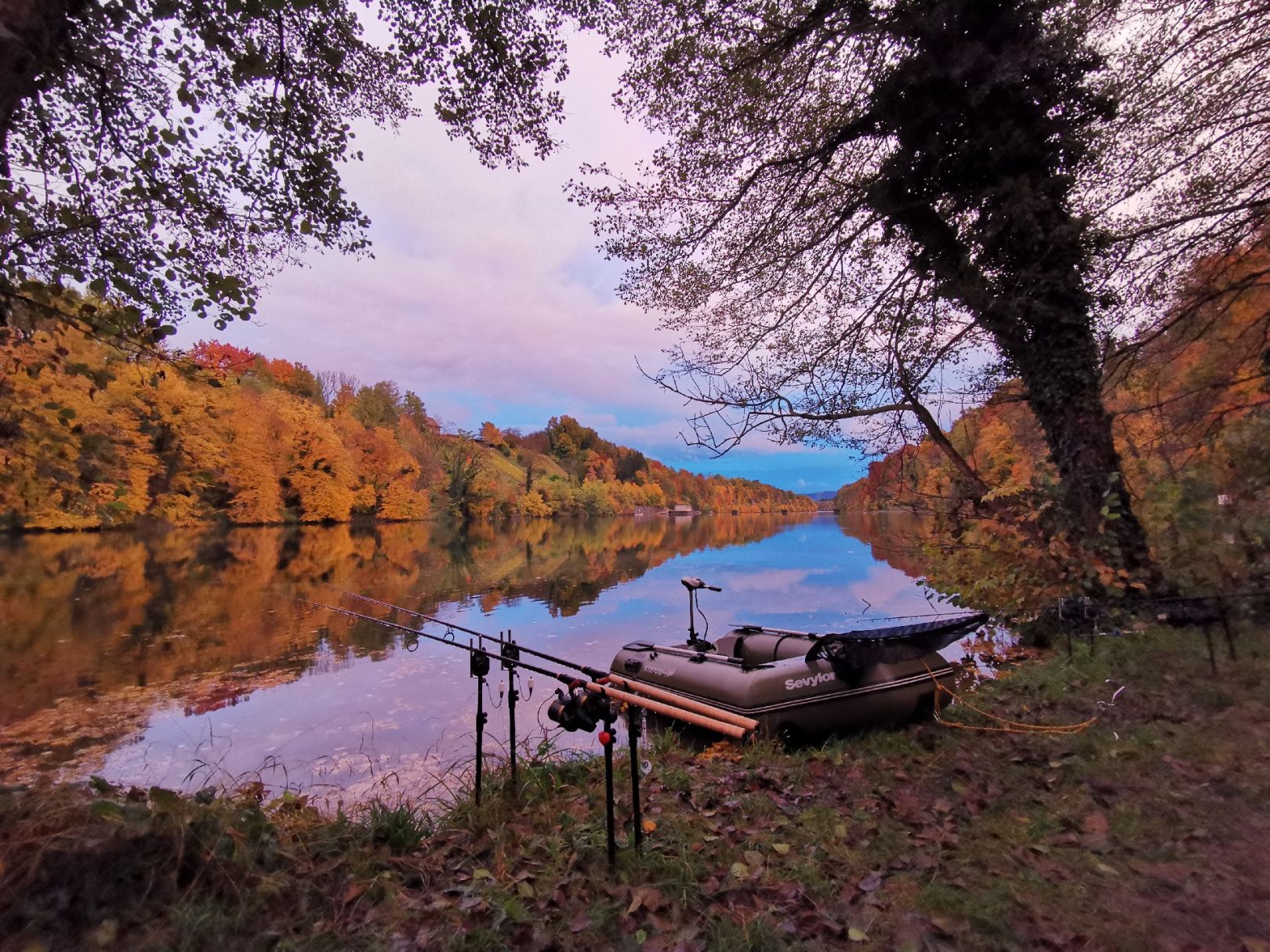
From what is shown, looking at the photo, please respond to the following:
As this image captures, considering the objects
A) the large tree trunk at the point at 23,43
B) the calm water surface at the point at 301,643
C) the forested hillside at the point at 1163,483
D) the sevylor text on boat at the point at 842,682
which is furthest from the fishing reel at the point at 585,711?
the forested hillside at the point at 1163,483

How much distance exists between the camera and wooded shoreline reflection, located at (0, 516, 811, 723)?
30.4 ft

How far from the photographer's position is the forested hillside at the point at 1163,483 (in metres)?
6.79

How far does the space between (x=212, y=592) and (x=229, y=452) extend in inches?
1169

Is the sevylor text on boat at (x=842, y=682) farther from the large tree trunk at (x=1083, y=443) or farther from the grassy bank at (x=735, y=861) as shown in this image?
the large tree trunk at (x=1083, y=443)

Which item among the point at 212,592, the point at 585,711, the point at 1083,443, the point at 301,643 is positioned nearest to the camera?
the point at 585,711

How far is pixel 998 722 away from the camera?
5.39 metres

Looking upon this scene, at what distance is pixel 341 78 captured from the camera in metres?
5.83

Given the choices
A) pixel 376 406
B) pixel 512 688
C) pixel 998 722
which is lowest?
pixel 998 722

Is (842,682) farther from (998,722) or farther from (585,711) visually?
(585,711)

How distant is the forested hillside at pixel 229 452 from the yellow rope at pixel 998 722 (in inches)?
249

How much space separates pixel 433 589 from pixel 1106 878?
16666 millimetres

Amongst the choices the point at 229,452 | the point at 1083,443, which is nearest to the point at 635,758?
the point at 1083,443

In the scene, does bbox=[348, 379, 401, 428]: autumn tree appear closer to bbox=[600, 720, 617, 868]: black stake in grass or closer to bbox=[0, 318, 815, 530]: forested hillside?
bbox=[0, 318, 815, 530]: forested hillside

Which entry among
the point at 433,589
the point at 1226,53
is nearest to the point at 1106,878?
the point at 1226,53
